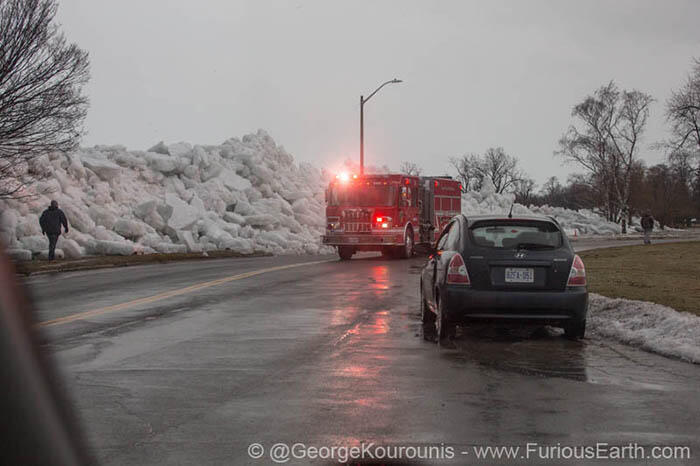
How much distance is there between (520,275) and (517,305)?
39 centimetres

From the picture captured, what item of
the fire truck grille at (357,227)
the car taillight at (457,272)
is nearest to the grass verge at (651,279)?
the car taillight at (457,272)

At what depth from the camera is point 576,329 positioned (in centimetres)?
1002

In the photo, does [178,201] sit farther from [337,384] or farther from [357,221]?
[337,384]

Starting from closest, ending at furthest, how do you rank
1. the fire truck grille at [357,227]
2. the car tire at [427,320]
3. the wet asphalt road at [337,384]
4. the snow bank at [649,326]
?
the wet asphalt road at [337,384] < the snow bank at [649,326] < the car tire at [427,320] < the fire truck grille at [357,227]

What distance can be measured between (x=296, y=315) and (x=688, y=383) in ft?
21.1

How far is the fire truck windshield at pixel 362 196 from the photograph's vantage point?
28.9 meters

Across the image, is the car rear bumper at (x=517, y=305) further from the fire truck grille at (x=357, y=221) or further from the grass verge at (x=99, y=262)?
the fire truck grille at (x=357, y=221)

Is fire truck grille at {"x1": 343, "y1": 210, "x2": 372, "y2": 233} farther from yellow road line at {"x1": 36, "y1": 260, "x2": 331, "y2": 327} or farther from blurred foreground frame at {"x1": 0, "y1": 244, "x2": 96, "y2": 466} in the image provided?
blurred foreground frame at {"x1": 0, "y1": 244, "x2": 96, "y2": 466}

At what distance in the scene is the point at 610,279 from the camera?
1805cm

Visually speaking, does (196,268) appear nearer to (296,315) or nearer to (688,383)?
(296,315)

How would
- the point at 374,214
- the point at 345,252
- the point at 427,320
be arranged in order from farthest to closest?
the point at 345,252 → the point at 374,214 → the point at 427,320

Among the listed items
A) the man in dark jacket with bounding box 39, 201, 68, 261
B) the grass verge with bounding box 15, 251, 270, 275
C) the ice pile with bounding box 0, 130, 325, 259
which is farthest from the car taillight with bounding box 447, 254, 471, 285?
the ice pile with bounding box 0, 130, 325, 259

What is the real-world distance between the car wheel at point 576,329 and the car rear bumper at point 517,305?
139mm

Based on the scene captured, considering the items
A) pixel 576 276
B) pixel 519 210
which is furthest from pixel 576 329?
pixel 519 210
